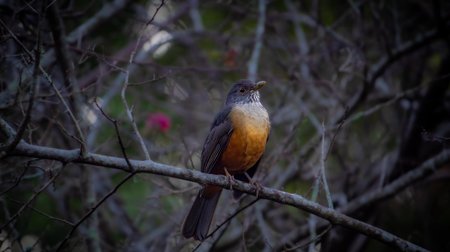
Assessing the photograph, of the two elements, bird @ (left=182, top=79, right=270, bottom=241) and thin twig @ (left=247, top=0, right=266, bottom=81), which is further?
thin twig @ (left=247, top=0, right=266, bottom=81)

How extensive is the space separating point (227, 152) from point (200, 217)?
75cm

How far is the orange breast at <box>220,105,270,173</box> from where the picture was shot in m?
5.05

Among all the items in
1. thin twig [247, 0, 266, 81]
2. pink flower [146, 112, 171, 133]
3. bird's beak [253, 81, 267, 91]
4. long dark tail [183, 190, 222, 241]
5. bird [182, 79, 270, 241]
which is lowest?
long dark tail [183, 190, 222, 241]

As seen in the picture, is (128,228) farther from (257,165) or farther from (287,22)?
(287,22)

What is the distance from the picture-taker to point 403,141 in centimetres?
679

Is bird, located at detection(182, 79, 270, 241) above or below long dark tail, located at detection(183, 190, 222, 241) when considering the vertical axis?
above

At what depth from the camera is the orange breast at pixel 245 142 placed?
199 inches

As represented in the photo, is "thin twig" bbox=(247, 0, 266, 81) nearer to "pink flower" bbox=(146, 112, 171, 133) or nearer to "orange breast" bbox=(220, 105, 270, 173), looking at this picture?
"pink flower" bbox=(146, 112, 171, 133)

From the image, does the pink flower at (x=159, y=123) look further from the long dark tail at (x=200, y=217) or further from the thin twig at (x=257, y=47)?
the long dark tail at (x=200, y=217)

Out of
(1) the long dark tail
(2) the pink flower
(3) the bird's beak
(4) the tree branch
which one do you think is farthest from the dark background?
(4) the tree branch

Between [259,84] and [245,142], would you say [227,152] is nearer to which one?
[245,142]

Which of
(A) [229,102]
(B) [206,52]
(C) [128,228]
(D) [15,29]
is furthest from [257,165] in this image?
(B) [206,52]

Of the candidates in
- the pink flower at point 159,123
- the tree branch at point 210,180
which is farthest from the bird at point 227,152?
the pink flower at point 159,123

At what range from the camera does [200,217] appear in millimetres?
4969
